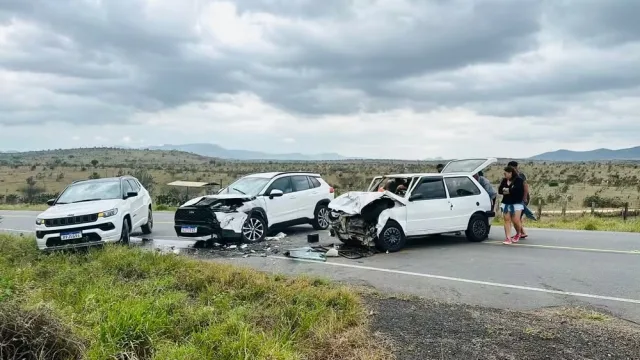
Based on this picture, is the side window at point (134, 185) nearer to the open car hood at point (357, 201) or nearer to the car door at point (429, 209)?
the open car hood at point (357, 201)

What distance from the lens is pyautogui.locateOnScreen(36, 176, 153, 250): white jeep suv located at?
11.2 meters

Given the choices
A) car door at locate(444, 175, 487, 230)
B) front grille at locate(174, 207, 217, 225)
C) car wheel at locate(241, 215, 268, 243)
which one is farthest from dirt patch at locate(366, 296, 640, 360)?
front grille at locate(174, 207, 217, 225)

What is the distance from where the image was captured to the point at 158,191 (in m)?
43.2

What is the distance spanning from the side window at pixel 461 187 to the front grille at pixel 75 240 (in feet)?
27.2

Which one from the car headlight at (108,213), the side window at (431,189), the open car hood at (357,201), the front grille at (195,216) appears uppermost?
the side window at (431,189)

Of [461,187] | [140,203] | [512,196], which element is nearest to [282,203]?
[140,203]

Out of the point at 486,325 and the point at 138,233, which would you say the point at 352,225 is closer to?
the point at 486,325

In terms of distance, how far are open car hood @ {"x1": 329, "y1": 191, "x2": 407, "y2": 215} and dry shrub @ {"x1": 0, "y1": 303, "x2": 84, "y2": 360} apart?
23.2ft

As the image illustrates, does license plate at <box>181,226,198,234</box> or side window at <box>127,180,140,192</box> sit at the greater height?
side window at <box>127,180,140,192</box>

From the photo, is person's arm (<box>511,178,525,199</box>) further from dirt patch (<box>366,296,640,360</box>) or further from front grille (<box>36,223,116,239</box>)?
front grille (<box>36,223,116,239</box>)

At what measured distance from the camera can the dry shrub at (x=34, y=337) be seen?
4.84 metres

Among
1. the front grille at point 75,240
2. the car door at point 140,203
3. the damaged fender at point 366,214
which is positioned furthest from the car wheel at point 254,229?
the car door at point 140,203

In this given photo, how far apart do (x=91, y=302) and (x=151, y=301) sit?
2.67 ft

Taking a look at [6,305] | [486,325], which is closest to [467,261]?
[486,325]
